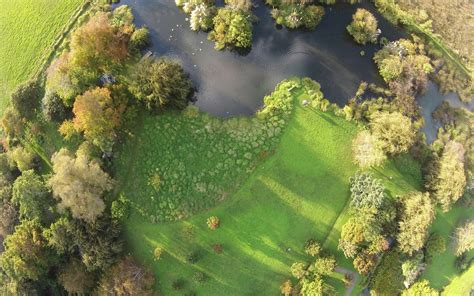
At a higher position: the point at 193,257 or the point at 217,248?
the point at 217,248

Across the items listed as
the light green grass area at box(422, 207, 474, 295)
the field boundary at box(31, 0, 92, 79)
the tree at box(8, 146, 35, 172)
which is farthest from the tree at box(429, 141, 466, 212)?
the field boundary at box(31, 0, 92, 79)

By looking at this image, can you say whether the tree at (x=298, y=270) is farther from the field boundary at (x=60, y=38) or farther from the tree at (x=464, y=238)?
the field boundary at (x=60, y=38)

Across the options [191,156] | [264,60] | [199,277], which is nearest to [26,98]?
[191,156]

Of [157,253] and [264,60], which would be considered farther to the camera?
[264,60]

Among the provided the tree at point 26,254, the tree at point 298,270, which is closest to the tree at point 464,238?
the tree at point 298,270

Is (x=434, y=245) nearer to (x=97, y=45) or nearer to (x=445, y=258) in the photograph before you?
(x=445, y=258)

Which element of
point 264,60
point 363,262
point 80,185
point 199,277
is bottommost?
point 199,277
